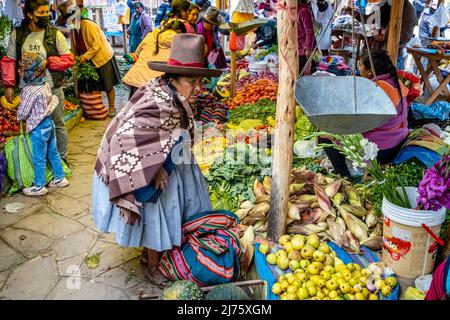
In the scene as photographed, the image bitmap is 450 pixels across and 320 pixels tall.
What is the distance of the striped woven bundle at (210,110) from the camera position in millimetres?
6160

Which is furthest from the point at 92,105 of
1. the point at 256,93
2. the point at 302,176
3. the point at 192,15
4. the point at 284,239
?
the point at 284,239

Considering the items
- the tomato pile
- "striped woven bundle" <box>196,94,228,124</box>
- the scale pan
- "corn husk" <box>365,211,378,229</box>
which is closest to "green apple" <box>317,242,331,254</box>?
"corn husk" <box>365,211,378,229</box>

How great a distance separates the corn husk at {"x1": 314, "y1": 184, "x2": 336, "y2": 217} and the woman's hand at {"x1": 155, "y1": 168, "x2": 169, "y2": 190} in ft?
4.18

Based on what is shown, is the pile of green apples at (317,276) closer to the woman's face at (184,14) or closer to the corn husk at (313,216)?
the corn husk at (313,216)

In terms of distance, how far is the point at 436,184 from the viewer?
2230 millimetres

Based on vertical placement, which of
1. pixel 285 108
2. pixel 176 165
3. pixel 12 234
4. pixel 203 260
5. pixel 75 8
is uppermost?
pixel 75 8

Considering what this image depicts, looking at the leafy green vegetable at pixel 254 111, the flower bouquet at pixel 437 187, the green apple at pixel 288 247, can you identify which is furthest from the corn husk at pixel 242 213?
the leafy green vegetable at pixel 254 111

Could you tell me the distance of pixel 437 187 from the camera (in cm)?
220

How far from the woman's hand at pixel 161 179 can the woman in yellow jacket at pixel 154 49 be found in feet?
9.57

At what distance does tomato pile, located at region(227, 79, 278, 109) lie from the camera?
641 centimetres

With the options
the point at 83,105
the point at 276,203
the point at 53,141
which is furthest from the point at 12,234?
the point at 83,105

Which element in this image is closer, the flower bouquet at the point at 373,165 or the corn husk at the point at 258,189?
the flower bouquet at the point at 373,165
